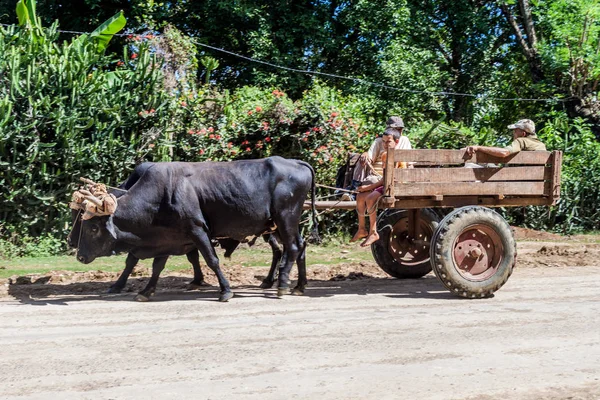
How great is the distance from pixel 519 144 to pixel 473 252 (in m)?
1.62

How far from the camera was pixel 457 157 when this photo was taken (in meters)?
9.86

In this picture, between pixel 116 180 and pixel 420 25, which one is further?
pixel 420 25

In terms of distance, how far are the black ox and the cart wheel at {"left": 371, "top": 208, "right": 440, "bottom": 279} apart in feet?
5.06

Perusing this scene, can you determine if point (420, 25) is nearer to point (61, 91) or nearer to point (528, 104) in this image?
point (528, 104)

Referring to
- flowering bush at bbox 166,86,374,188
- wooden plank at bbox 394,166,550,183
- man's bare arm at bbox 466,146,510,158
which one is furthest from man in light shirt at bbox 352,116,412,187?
flowering bush at bbox 166,86,374,188

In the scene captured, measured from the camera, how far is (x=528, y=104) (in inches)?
1038

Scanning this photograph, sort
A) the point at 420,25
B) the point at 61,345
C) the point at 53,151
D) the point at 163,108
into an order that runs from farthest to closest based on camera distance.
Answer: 1. the point at 420,25
2. the point at 163,108
3. the point at 53,151
4. the point at 61,345

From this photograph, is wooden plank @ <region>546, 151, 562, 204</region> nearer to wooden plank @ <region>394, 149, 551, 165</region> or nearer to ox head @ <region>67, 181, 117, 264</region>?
wooden plank @ <region>394, 149, 551, 165</region>

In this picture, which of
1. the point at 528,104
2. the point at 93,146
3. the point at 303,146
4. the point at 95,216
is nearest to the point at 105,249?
the point at 95,216

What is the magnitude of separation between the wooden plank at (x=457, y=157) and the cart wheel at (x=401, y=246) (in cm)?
144

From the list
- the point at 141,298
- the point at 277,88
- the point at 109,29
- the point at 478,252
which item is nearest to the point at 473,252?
the point at 478,252

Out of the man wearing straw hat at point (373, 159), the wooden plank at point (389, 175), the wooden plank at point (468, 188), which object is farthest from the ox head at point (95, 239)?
the wooden plank at point (468, 188)

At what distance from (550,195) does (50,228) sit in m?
8.89

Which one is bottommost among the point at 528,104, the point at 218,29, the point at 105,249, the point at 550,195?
the point at 105,249
